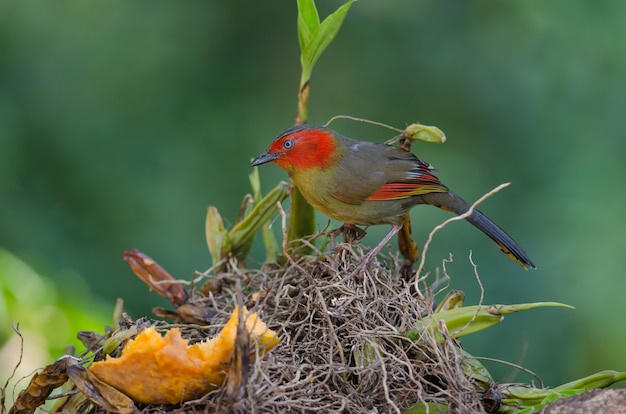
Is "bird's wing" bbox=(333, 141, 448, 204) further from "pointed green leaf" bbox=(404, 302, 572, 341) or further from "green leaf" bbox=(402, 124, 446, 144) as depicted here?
"pointed green leaf" bbox=(404, 302, 572, 341)

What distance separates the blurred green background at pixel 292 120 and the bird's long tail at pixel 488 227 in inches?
56.5

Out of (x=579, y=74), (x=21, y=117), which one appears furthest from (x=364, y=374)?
(x=21, y=117)

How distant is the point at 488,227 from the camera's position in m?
2.81

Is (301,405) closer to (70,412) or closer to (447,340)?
(447,340)

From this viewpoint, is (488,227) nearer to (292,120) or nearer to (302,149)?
(302,149)

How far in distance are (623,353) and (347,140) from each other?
6.76 ft

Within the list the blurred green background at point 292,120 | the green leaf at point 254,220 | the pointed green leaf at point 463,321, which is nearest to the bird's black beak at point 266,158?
the green leaf at point 254,220

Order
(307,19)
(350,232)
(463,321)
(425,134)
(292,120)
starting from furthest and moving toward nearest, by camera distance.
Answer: (292,120) → (350,232) → (307,19) → (425,134) → (463,321)

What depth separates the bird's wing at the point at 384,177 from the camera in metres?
2.79

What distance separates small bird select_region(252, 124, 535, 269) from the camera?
2762 mm

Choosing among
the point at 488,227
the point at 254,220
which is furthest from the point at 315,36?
the point at 488,227

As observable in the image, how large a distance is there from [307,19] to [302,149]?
1.45ft

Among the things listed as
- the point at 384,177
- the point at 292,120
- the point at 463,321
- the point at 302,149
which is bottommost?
the point at 463,321

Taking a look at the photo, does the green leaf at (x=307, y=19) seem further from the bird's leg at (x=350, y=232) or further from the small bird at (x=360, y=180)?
the bird's leg at (x=350, y=232)
